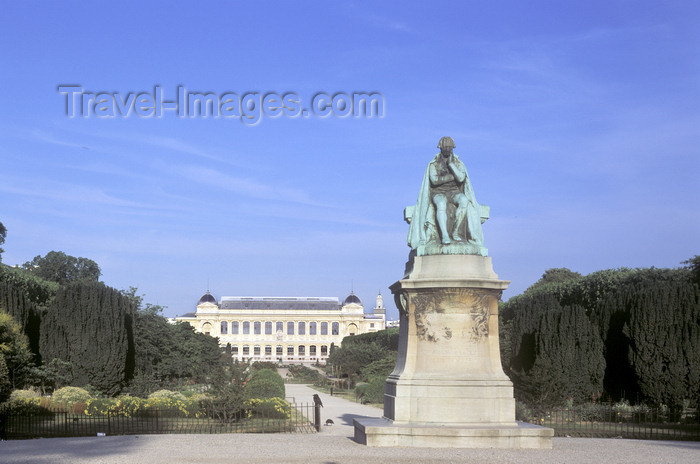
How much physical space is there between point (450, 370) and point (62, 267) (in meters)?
99.8

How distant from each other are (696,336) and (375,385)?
50.8ft

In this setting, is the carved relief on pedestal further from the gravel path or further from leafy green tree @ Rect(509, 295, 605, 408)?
leafy green tree @ Rect(509, 295, 605, 408)

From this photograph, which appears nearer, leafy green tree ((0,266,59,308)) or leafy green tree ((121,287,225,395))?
leafy green tree ((121,287,225,395))

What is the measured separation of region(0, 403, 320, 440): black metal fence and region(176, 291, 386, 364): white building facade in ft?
464

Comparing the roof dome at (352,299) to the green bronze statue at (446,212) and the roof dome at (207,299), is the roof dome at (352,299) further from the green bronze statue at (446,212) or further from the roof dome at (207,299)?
the green bronze statue at (446,212)

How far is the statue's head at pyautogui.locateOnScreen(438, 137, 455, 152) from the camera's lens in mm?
17578

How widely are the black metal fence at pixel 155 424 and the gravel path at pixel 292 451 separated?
1974 millimetres

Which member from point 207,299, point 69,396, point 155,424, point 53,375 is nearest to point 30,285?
point 53,375

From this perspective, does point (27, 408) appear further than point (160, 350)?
No

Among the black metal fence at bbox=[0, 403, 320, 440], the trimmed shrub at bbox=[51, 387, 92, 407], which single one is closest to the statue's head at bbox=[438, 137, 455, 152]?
the black metal fence at bbox=[0, 403, 320, 440]

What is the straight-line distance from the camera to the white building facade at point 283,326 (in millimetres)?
166625

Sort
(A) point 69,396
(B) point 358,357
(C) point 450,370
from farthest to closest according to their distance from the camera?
(B) point 358,357 < (A) point 69,396 < (C) point 450,370

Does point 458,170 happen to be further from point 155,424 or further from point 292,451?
point 155,424

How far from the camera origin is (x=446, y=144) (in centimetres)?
1762
